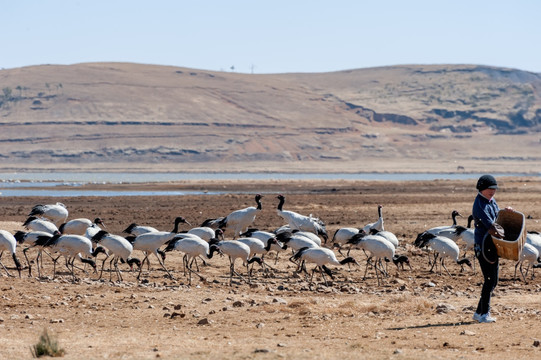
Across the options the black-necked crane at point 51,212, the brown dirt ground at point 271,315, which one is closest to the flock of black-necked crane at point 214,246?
the brown dirt ground at point 271,315

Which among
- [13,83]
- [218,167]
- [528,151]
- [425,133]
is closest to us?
[218,167]

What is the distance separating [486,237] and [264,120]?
126267mm

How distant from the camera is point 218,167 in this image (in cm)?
10944

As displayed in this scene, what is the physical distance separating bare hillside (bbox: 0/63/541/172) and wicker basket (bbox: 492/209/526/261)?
9187 cm

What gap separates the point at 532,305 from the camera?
1310 cm

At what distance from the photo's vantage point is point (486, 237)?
36.2 feet

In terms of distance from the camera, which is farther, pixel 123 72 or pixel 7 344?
pixel 123 72

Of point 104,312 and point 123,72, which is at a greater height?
point 123,72

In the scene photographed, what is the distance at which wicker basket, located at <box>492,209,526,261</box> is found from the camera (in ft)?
35.3

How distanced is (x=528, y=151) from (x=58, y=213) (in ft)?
352

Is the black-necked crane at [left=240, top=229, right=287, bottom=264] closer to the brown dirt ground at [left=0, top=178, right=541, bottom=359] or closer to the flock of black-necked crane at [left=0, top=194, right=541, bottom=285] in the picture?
the flock of black-necked crane at [left=0, top=194, right=541, bottom=285]

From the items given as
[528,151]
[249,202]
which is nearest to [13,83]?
[528,151]

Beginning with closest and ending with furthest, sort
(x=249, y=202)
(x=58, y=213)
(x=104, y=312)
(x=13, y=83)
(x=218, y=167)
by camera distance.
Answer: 1. (x=104, y=312)
2. (x=58, y=213)
3. (x=249, y=202)
4. (x=218, y=167)
5. (x=13, y=83)

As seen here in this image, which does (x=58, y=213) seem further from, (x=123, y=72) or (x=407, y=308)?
(x=123, y=72)
